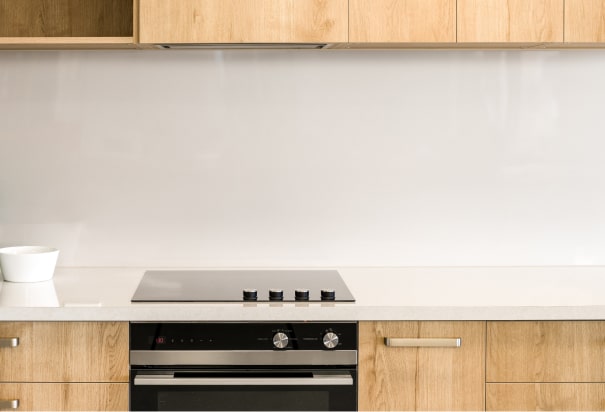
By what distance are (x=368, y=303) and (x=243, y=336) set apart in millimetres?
332

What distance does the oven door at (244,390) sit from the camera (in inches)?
80.0

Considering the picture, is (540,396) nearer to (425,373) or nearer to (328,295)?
(425,373)

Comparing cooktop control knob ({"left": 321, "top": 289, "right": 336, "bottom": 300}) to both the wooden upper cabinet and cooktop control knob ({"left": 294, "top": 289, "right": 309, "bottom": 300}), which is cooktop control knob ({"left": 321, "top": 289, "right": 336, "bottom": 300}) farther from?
the wooden upper cabinet

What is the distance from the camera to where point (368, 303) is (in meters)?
2.08

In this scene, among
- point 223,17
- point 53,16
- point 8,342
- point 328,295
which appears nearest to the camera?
point 8,342

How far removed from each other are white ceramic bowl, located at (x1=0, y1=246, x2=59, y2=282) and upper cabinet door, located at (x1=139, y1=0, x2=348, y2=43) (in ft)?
2.29

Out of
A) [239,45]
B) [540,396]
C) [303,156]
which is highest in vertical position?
[239,45]

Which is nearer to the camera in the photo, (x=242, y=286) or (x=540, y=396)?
(x=540, y=396)

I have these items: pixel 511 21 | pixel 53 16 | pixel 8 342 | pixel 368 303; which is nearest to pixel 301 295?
pixel 368 303

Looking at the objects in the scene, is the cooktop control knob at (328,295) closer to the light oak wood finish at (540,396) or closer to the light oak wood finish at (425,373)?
the light oak wood finish at (425,373)

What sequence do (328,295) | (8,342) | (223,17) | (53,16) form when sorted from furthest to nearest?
1. (53,16)
2. (223,17)
3. (328,295)
4. (8,342)

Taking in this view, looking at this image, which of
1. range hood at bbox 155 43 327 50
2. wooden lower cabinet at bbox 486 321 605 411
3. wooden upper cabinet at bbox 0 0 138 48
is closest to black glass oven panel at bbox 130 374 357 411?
wooden lower cabinet at bbox 486 321 605 411

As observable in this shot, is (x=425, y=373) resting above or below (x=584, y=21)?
below

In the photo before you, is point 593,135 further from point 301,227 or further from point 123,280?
point 123,280
